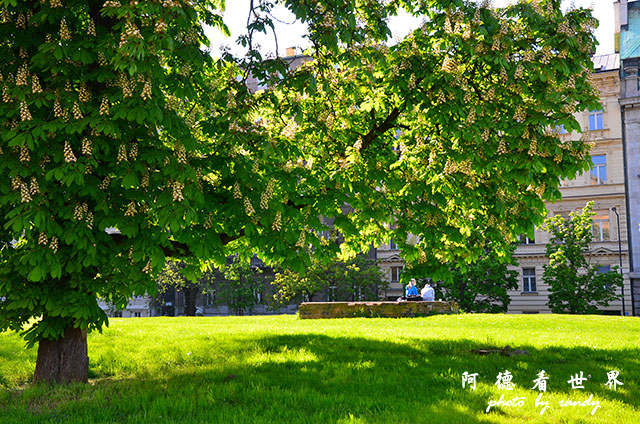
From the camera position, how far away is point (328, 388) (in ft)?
25.7

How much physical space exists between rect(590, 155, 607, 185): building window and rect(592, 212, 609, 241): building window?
2.53 meters

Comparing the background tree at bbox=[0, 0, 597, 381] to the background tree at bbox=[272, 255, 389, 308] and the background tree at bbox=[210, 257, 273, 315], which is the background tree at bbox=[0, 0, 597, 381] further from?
the background tree at bbox=[210, 257, 273, 315]

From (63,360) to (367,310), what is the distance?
1486 cm

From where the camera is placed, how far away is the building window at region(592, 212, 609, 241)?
42938mm

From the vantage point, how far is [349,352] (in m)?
11.0

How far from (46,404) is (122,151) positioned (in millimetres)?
3323

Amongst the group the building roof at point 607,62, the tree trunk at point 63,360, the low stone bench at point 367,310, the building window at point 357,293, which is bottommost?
the building window at point 357,293

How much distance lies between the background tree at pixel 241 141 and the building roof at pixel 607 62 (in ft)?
135

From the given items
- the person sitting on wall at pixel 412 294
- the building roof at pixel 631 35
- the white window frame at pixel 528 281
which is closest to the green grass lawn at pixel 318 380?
the person sitting on wall at pixel 412 294

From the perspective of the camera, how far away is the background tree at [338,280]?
137ft

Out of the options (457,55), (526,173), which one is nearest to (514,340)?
(526,173)

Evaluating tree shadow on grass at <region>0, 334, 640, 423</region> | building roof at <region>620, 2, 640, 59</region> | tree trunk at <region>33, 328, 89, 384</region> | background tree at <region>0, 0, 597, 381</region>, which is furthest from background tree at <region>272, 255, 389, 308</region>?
tree trunk at <region>33, 328, 89, 384</region>

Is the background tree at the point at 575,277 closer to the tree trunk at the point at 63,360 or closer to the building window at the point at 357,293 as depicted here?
the building window at the point at 357,293

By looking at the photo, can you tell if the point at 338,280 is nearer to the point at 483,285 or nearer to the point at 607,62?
the point at 483,285
